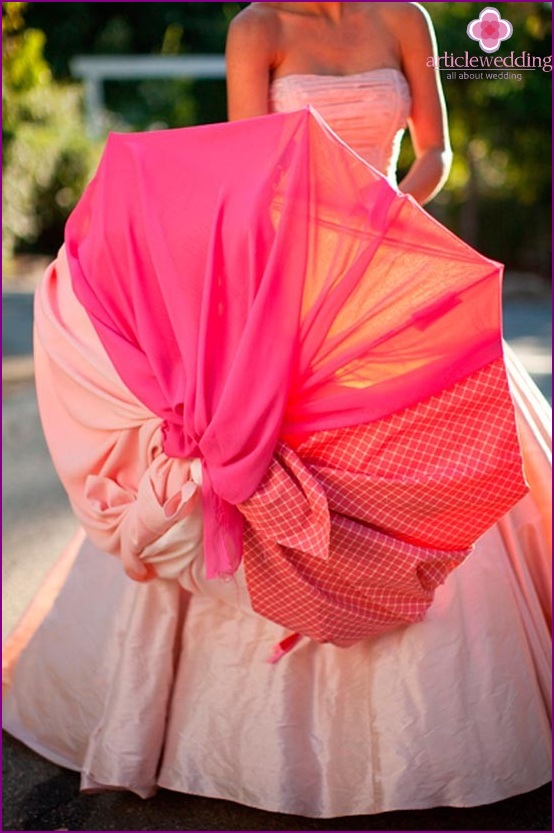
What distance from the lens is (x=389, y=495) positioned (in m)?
2.94

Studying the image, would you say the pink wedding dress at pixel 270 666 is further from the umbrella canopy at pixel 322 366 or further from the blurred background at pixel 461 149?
the blurred background at pixel 461 149

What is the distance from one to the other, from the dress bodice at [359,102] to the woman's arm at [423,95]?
0.15ft

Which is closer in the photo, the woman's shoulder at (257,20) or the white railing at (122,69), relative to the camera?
the woman's shoulder at (257,20)

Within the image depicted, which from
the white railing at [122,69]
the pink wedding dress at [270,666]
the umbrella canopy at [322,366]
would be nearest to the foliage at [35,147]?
the white railing at [122,69]

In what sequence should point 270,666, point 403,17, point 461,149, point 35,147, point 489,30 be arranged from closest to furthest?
point 270,666
point 403,17
point 489,30
point 35,147
point 461,149

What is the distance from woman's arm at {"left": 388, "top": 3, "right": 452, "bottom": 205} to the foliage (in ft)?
27.7

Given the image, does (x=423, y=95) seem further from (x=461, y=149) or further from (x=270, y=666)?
(x=461, y=149)

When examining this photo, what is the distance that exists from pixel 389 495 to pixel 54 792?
1277 mm

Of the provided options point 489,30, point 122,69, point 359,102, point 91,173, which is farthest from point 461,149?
point 359,102

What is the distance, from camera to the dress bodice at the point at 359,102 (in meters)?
3.54

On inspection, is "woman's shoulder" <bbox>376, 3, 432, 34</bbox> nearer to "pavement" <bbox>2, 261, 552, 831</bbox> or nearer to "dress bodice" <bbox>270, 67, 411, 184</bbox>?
"dress bodice" <bbox>270, 67, 411, 184</bbox>

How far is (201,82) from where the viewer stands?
101ft

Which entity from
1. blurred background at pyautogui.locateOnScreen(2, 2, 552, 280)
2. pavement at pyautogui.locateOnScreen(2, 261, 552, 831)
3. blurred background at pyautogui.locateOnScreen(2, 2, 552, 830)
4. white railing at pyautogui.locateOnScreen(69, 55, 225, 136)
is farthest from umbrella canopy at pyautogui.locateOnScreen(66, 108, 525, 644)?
white railing at pyautogui.locateOnScreen(69, 55, 225, 136)

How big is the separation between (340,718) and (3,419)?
5661 mm
